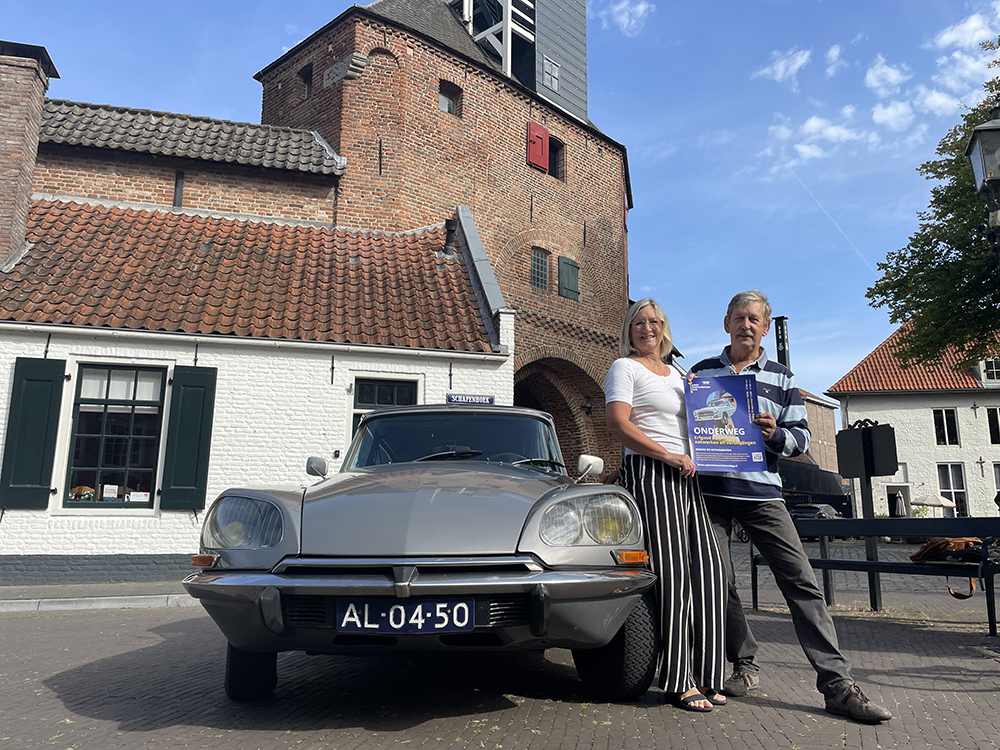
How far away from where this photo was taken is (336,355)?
10.8 m

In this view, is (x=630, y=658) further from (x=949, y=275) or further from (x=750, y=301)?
(x=949, y=275)

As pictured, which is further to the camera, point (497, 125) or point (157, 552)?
point (497, 125)

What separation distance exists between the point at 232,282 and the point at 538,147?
11.9 metres

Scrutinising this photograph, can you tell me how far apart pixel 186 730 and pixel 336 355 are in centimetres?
823

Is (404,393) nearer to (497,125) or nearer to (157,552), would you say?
(157,552)

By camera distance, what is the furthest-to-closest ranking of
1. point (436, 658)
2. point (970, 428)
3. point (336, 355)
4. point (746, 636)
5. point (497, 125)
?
1. point (970, 428)
2. point (497, 125)
3. point (336, 355)
4. point (436, 658)
5. point (746, 636)

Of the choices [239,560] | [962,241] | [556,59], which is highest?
[556,59]

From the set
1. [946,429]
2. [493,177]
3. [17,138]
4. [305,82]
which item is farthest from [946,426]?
[17,138]

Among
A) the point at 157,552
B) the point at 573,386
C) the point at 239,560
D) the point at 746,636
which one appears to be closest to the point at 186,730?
the point at 239,560

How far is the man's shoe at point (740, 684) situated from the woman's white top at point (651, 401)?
3.73 ft

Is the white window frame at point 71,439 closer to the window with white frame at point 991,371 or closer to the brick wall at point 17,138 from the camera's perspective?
the brick wall at point 17,138

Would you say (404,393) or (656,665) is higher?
(404,393)

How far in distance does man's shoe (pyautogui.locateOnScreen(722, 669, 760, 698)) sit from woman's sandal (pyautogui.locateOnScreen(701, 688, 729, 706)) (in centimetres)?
9

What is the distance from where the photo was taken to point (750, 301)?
A: 11.4 feet
